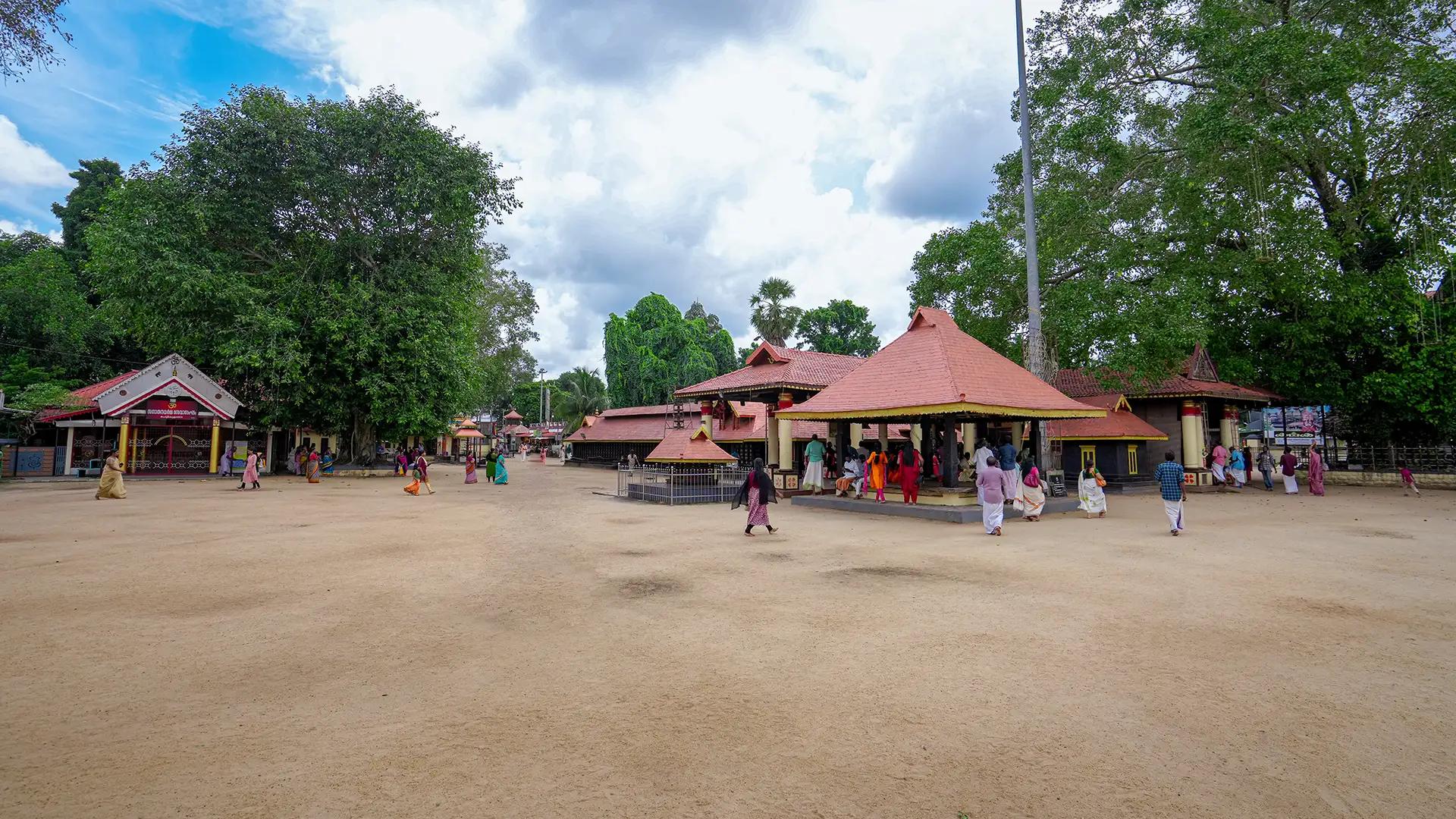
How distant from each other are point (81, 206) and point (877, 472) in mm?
47483

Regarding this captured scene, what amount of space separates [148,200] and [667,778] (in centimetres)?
3228

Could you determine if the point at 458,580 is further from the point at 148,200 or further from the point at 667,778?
the point at 148,200

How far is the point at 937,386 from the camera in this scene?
15656mm

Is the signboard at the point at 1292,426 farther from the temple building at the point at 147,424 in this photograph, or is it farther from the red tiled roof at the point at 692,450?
the temple building at the point at 147,424

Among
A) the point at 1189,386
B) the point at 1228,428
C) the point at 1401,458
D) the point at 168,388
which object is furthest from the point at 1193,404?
the point at 168,388

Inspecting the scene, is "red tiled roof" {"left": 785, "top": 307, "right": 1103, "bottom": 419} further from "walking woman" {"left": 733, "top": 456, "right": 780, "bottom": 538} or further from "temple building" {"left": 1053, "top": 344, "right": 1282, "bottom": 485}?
"temple building" {"left": 1053, "top": 344, "right": 1282, "bottom": 485}

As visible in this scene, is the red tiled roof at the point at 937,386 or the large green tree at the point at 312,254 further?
the large green tree at the point at 312,254

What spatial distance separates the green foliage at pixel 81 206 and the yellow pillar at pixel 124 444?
15.9 m

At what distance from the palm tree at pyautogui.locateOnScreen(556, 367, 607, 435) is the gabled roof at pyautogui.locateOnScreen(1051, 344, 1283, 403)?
38667mm

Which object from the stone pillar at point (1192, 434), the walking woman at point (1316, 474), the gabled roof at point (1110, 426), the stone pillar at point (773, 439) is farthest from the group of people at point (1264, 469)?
the stone pillar at point (773, 439)

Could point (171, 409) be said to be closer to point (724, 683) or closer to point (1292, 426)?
point (724, 683)

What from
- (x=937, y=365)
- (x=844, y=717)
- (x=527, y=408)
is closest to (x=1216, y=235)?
(x=937, y=365)

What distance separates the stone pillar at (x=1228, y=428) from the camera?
2594 cm

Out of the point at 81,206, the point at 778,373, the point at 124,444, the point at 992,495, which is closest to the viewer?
the point at 992,495
